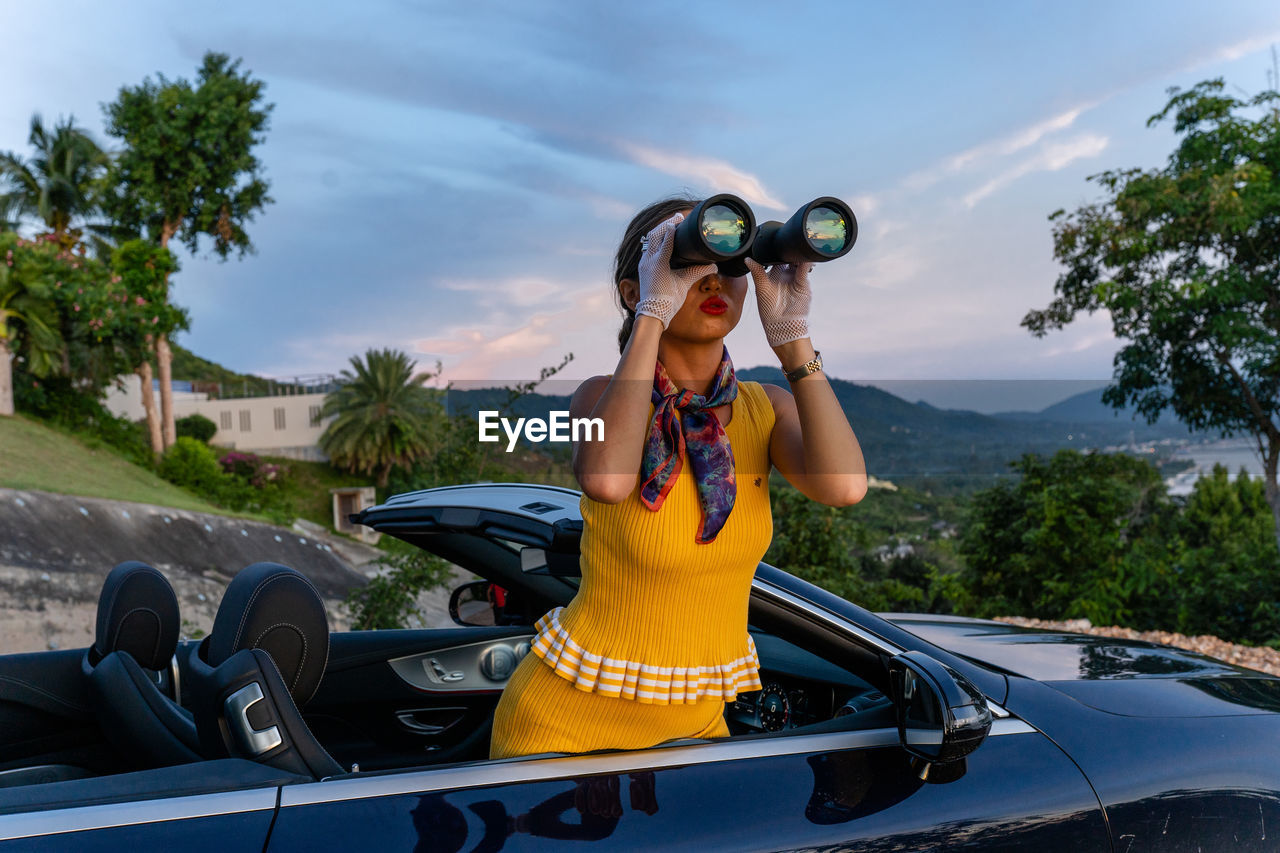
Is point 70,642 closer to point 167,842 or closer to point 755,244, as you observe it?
point 167,842

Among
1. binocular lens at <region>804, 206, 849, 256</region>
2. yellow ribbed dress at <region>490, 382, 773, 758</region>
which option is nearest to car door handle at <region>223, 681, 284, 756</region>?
yellow ribbed dress at <region>490, 382, 773, 758</region>

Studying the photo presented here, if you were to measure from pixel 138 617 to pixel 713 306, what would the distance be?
5.05ft

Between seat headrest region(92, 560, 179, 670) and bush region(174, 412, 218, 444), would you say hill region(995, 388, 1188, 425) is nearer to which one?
seat headrest region(92, 560, 179, 670)

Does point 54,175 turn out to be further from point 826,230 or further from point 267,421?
point 826,230

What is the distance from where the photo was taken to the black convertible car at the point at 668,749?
4.42 ft

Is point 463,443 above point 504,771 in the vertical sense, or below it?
above

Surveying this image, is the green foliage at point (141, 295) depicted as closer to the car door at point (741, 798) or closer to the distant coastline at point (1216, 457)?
the distant coastline at point (1216, 457)

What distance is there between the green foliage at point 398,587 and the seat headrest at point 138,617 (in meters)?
2.92

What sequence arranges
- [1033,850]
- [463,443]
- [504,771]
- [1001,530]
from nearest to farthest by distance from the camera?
[504,771] < [1033,850] < [463,443] < [1001,530]

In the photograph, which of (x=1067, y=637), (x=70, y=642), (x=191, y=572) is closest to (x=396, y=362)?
(x=191, y=572)

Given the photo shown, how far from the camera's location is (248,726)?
1480 mm

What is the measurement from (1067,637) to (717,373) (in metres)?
1.60

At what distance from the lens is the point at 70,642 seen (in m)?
6.77

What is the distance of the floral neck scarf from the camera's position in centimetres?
153
